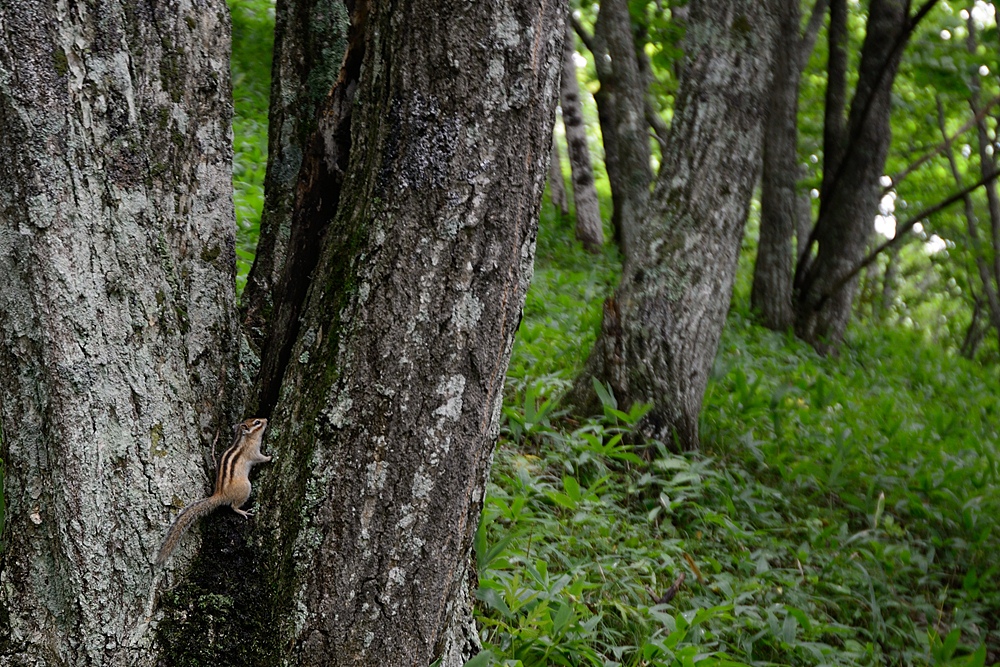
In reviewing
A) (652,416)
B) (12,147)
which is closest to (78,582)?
(12,147)

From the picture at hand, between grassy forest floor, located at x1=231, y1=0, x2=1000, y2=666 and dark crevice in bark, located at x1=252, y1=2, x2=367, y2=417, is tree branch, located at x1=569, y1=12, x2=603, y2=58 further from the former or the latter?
dark crevice in bark, located at x1=252, y1=2, x2=367, y2=417

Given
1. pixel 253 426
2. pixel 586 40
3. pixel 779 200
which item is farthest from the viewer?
pixel 586 40

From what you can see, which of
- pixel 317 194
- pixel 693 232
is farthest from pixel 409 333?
pixel 693 232

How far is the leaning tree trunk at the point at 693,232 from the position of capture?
4938 millimetres

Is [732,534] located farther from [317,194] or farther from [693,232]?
[317,194]

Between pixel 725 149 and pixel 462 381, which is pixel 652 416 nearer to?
pixel 725 149

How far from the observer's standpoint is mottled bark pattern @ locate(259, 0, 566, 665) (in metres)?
2.18

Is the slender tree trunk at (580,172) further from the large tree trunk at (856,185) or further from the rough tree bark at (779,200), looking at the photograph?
the large tree trunk at (856,185)

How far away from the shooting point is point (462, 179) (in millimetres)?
2191

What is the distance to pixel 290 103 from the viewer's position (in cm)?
273

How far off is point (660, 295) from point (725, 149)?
103 centimetres

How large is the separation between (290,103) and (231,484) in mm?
1273

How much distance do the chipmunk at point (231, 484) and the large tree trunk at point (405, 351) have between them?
0.26 feet

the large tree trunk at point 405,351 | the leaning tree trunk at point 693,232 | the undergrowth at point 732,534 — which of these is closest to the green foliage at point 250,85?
the undergrowth at point 732,534
